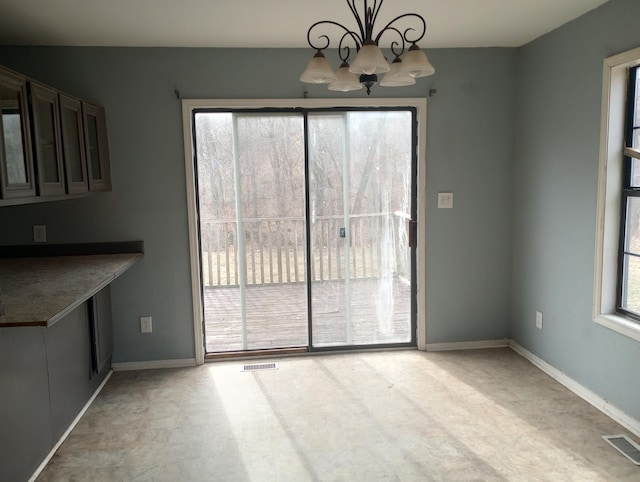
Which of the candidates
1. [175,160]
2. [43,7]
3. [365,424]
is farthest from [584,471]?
[43,7]

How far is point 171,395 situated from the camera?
3.21 meters

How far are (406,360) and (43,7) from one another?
3.29 meters

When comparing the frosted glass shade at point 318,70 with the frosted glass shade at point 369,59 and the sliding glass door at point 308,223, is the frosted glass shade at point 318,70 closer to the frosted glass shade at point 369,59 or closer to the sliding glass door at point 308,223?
the frosted glass shade at point 369,59

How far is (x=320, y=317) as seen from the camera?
12.8 feet

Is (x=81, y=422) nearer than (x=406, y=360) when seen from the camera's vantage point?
Yes

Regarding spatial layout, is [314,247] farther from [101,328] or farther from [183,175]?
[101,328]

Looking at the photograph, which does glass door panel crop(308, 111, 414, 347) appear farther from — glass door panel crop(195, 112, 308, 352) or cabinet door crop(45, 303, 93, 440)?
Result: cabinet door crop(45, 303, 93, 440)

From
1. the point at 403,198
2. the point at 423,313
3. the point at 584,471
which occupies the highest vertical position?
the point at 403,198

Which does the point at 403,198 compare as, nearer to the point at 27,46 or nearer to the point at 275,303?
the point at 275,303

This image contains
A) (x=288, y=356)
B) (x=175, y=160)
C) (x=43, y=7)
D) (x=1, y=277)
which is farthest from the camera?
(x=288, y=356)

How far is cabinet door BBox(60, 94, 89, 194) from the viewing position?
9.20ft

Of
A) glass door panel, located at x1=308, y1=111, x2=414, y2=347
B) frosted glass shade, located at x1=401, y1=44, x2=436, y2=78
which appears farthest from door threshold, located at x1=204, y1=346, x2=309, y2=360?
frosted glass shade, located at x1=401, y1=44, x2=436, y2=78

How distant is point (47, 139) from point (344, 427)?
2315mm

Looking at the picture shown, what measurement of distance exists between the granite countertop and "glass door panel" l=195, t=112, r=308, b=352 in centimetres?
71
